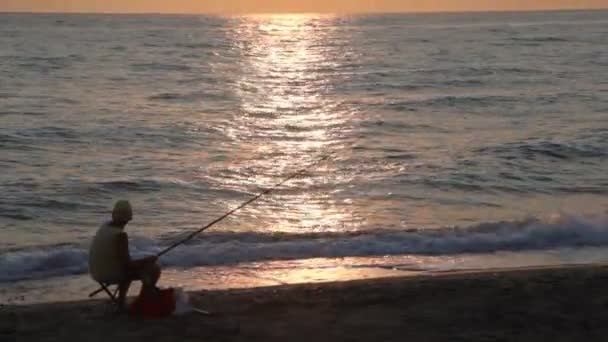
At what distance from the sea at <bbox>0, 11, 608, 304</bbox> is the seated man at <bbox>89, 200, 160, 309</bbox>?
7.77 ft

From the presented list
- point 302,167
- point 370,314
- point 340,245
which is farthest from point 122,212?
point 302,167

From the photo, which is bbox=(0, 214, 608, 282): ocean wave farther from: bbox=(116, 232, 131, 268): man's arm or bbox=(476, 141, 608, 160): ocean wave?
bbox=(476, 141, 608, 160): ocean wave

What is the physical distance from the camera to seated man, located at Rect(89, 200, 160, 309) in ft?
26.5

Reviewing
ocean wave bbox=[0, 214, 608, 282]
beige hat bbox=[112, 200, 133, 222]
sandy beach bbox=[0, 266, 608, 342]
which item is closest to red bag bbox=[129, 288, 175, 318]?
sandy beach bbox=[0, 266, 608, 342]

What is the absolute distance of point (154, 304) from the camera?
331 inches

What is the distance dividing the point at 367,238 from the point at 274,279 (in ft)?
8.04

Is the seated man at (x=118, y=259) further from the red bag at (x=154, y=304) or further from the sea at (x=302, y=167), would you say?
the sea at (x=302, y=167)

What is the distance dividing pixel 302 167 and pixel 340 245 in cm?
698

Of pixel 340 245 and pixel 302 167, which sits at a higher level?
pixel 340 245

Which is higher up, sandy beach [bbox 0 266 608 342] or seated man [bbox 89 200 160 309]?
seated man [bbox 89 200 160 309]

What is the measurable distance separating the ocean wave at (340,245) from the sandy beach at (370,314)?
249 cm

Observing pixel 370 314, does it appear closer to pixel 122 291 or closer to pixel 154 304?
pixel 154 304

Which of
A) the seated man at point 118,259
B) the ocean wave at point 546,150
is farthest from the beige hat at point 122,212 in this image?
the ocean wave at point 546,150

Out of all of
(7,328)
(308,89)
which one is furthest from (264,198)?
(308,89)
